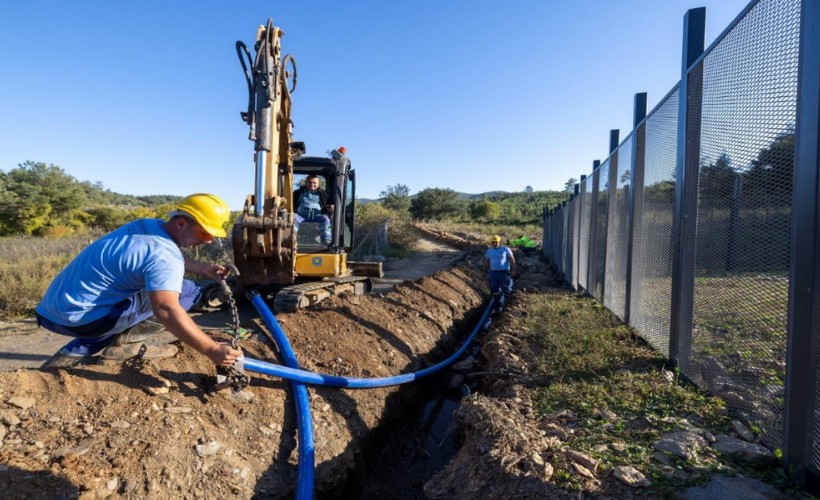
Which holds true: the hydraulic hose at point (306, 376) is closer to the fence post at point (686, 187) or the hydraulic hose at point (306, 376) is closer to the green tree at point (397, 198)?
the fence post at point (686, 187)

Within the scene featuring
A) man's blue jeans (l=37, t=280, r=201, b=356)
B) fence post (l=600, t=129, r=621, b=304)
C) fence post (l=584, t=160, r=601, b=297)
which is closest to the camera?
man's blue jeans (l=37, t=280, r=201, b=356)

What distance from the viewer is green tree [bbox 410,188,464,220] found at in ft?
178

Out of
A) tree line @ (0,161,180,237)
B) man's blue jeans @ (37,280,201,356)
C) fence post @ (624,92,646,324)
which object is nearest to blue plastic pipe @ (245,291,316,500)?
man's blue jeans @ (37,280,201,356)

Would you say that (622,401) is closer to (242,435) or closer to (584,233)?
(242,435)

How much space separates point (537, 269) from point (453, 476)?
12112 mm

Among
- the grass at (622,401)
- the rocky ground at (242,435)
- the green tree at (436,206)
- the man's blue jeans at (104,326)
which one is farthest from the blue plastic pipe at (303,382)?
the green tree at (436,206)

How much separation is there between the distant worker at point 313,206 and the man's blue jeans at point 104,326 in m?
4.15

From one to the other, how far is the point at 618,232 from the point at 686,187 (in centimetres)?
235

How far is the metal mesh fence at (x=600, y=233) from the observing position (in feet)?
22.2

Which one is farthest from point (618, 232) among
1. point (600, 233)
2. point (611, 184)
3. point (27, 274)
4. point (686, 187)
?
point (27, 274)

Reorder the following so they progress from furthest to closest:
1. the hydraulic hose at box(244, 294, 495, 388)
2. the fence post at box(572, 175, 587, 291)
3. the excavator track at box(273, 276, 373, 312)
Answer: the fence post at box(572, 175, 587, 291) → the excavator track at box(273, 276, 373, 312) → the hydraulic hose at box(244, 294, 495, 388)

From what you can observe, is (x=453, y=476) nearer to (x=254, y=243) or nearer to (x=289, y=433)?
(x=289, y=433)

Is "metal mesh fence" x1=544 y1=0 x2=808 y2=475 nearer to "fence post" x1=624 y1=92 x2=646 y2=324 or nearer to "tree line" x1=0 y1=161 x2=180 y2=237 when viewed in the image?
"fence post" x1=624 y1=92 x2=646 y2=324

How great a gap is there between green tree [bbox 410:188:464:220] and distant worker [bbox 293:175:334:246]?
152 ft
